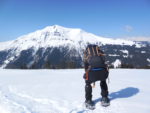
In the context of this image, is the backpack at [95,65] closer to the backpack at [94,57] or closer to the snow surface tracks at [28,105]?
the backpack at [94,57]

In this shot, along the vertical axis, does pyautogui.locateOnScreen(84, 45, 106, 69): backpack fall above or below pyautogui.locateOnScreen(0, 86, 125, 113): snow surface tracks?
above

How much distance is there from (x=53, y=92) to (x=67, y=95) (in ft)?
3.05

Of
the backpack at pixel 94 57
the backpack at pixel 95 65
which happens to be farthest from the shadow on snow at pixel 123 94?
the backpack at pixel 94 57

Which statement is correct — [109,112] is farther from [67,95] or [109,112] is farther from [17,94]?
[17,94]

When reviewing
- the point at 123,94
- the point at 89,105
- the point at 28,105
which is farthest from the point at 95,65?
the point at 28,105

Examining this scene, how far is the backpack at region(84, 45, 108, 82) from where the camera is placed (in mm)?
6609

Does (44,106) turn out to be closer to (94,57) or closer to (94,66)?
(94,66)

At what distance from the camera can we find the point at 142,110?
20.0ft

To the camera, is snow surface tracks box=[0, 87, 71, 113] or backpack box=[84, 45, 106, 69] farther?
backpack box=[84, 45, 106, 69]

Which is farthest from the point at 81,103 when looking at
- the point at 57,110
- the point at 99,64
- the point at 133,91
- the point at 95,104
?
the point at 133,91

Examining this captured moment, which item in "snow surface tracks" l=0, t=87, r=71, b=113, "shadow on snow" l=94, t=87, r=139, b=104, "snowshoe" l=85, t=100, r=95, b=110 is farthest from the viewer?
"shadow on snow" l=94, t=87, r=139, b=104

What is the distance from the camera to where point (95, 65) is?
659 centimetres

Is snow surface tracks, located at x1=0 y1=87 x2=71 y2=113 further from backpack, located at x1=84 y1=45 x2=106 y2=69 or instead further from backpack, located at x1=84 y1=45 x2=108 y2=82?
backpack, located at x1=84 y1=45 x2=106 y2=69

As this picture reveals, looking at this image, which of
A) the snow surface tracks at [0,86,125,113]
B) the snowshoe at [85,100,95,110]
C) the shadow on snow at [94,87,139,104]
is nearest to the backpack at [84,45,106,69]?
the snowshoe at [85,100,95,110]
